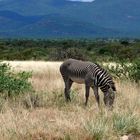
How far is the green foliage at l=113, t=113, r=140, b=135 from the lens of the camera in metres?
8.69

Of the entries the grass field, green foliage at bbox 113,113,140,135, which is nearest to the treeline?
the grass field

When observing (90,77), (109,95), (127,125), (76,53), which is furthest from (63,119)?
(76,53)

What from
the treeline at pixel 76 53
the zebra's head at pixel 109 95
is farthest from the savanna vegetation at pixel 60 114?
the treeline at pixel 76 53

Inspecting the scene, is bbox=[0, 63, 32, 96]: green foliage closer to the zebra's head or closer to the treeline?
the zebra's head

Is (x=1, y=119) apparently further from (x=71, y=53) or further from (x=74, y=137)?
(x=71, y=53)

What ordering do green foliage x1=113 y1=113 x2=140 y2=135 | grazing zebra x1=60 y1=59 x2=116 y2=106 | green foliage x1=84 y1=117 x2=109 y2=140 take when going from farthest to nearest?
grazing zebra x1=60 y1=59 x2=116 y2=106, green foliage x1=113 y1=113 x2=140 y2=135, green foliage x1=84 y1=117 x2=109 y2=140

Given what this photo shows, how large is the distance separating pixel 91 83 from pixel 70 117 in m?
2.33

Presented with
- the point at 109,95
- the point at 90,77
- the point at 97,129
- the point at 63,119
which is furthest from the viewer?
the point at 90,77

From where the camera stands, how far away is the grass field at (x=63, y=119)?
27.0 feet

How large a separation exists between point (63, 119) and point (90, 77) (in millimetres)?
2606

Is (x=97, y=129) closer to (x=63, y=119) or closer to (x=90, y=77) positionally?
(x=63, y=119)

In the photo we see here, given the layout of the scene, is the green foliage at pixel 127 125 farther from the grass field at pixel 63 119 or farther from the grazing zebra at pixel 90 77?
the grazing zebra at pixel 90 77

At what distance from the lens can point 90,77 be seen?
11.8 m

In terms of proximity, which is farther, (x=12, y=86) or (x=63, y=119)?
(x=12, y=86)
